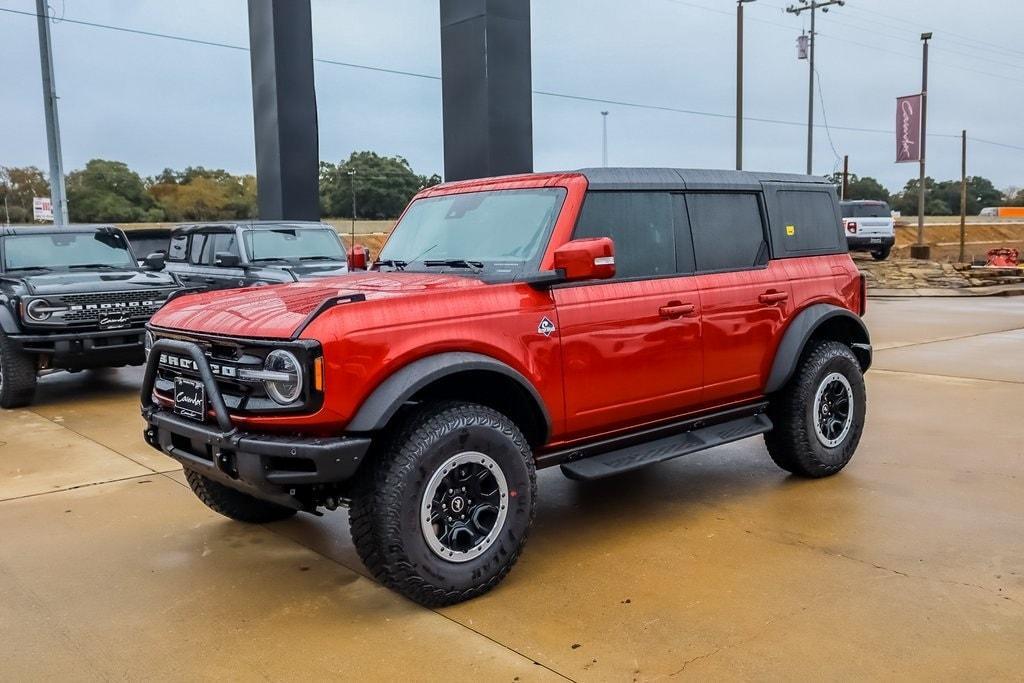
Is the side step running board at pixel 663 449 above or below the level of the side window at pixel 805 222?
below

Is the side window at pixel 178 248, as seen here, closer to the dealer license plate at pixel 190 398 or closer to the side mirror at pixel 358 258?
the side mirror at pixel 358 258

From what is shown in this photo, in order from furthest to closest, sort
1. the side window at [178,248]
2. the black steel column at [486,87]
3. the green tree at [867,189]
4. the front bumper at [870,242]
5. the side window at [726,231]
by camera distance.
A: the green tree at [867,189], the front bumper at [870,242], the side window at [178,248], the black steel column at [486,87], the side window at [726,231]

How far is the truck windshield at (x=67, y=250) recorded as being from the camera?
32.0 ft

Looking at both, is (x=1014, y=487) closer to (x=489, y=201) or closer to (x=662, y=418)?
(x=662, y=418)

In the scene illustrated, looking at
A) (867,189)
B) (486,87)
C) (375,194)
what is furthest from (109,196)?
(867,189)

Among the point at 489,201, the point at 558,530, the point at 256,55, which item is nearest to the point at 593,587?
the point at 558,530

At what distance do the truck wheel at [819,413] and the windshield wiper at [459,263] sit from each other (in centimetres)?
220

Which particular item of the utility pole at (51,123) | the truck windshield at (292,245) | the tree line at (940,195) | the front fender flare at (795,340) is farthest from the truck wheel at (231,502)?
the tree line at (940,195)

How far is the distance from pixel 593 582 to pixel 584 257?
58.5 inches

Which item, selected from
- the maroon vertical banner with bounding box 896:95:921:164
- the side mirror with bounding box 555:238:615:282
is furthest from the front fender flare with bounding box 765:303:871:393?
the maroon vertical banner with bounding box 896:95:921:164

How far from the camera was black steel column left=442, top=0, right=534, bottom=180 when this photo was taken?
11703 millimetres

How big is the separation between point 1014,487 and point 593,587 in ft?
9.99

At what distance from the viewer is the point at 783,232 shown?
18.7ft

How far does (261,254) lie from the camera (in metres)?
11.2
